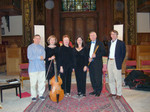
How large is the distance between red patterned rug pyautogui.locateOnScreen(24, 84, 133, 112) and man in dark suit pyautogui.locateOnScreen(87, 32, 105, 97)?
1.23ft

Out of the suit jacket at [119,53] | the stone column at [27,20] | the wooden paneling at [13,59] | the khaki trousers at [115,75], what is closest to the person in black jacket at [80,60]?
the khaki trousers at [115,75]

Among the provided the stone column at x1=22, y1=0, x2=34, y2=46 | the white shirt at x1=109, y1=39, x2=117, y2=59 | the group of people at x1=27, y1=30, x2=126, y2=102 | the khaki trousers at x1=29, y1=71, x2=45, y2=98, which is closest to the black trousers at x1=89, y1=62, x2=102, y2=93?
the group of people at x1=27, y1=30, x2=126, y2=102

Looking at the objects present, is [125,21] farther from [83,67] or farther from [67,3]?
[83,67]

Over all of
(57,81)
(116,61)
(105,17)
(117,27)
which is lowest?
(57,81)

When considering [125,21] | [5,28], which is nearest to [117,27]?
[125,21]

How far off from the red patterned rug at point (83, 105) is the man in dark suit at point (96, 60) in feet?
1.23

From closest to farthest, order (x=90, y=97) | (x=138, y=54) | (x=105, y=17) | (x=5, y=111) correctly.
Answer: (x=5, y=111) < (x=90, y=97) < (x=138, y=54) < (x=105, y=17)

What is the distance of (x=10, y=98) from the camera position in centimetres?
468

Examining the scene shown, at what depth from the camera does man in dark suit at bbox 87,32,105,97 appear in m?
4.54

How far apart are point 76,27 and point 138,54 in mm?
6617

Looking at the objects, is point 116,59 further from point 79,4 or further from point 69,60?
point 79,4

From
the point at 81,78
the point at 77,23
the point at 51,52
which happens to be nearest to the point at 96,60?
the point at 81,78

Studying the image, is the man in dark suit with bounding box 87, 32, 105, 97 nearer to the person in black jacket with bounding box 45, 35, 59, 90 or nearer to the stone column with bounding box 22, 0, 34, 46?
the person in black jacket with bounding box 45, 35, 59, 90

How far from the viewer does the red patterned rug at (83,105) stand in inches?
146
